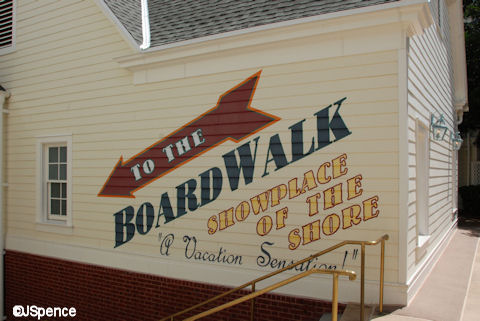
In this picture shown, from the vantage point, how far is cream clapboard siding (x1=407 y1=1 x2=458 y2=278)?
5.61 meters

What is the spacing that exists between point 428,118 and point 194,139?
4.00 meters

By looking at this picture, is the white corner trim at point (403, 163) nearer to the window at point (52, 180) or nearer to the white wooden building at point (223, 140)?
the white wooden building at point (223, 140)

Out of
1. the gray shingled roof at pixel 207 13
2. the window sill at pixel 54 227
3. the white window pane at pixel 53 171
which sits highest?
the gray shingled roof at pixel 207 13

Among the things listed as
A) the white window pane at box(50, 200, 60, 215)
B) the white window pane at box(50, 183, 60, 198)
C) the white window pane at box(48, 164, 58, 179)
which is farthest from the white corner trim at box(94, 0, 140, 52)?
the white window pane at box(50, 200, 60, 215)

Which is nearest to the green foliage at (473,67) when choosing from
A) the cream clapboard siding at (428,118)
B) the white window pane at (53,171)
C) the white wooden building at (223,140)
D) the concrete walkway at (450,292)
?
the cream clapboard siding at (428,118)

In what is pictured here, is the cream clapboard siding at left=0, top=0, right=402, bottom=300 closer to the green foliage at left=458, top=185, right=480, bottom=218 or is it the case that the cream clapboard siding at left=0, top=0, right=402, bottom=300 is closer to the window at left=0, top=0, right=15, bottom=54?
the window at left=0, top=0, right=15, bottom=54

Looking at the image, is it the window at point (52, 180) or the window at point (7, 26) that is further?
the window at point (7, 26)

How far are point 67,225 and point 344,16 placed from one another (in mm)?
6501

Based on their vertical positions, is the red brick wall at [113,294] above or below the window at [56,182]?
below

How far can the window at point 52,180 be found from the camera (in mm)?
8677

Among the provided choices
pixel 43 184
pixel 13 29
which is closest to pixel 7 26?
pixel 13 29

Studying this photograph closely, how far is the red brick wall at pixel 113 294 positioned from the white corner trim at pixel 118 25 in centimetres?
403

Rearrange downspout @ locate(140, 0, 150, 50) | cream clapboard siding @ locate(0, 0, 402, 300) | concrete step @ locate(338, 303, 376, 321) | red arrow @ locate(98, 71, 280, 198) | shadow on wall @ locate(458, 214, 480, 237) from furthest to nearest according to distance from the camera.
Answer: shadow on wall @ locate(458, 214, 480, 237)
downspout @ locate(140, 0, 150, 50)
red arrow @ locate(98, 71, 280, 198)
cream clapboard siding @ locate(0, 0, 402, 300)
concrete step @ locate(338, 303, 376, 321)

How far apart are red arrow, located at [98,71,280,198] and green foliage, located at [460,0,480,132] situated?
14.6m
